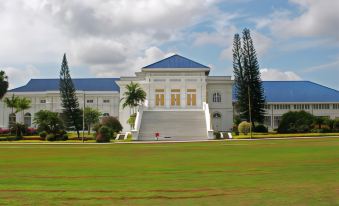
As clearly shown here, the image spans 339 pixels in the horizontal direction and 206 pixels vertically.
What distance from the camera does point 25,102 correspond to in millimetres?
61750

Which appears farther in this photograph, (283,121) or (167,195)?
(283,121)

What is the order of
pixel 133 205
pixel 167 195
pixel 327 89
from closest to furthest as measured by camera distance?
pixel 133 205 → pixel 167 195 → pixel 327 89

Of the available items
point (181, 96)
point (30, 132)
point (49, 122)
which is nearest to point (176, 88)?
point (181, 96)

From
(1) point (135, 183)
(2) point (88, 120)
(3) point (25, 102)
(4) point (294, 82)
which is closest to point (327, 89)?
(4) point (294, 82)

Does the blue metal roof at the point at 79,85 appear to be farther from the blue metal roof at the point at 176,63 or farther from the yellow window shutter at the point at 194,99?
the yellow window shutter at the point at 194,99

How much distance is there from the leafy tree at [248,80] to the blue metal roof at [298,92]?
33.6 feet

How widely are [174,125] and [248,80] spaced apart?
14357 mm

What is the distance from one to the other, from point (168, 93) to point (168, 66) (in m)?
3.94

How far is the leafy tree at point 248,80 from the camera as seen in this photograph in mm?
58906

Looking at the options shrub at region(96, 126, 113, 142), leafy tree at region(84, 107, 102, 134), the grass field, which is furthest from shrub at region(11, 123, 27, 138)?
the grass field

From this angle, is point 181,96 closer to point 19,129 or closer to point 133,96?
point 133,96

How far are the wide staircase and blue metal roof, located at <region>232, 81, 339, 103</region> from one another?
17.2 metres

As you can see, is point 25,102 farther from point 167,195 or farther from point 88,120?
point 167,195

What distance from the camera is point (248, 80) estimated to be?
197 feet
